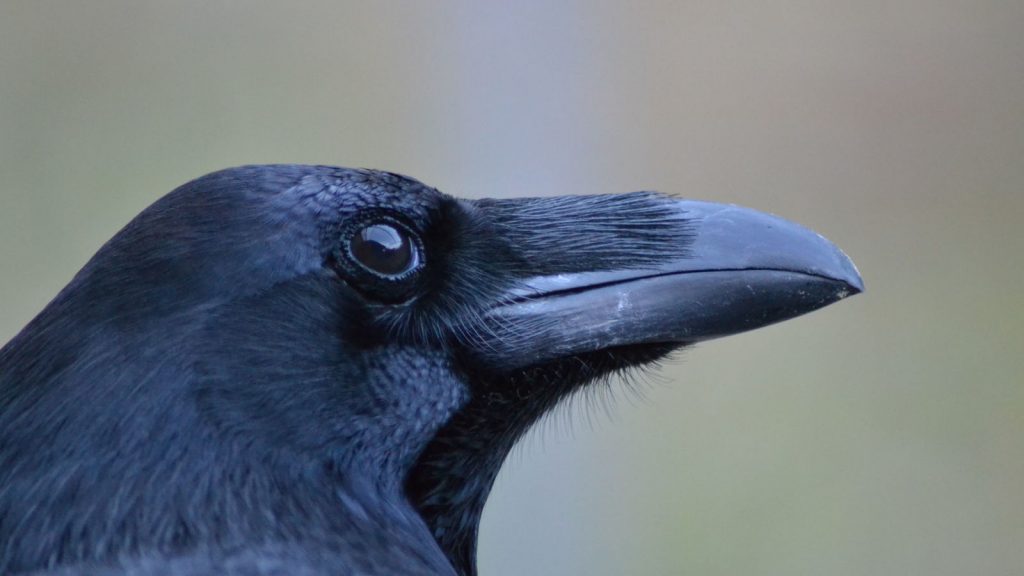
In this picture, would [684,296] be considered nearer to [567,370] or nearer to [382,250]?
[567,370]

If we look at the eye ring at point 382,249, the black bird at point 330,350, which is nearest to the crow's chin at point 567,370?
the black bird at point 330,350

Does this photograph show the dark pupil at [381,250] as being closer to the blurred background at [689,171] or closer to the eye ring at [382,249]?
the eye ring at [382,249]

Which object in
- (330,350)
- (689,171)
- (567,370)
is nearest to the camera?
(330,350)

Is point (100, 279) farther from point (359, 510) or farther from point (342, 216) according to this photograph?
point (359, 510)

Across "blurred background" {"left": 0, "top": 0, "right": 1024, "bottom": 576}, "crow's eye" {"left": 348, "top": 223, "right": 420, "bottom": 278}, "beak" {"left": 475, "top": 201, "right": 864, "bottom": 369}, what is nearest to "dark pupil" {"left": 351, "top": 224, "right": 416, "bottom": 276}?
"crow's eye" {"left": 348, "top": 223, "right": 420, "bottom": 278}

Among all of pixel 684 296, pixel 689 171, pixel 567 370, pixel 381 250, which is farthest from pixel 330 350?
pixel 689 171

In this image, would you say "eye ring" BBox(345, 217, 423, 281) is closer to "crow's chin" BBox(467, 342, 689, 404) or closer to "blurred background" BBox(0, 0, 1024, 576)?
"crow's chin" BBox(467, 342, 689, 404)

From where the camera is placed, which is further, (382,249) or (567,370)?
(567,370)
